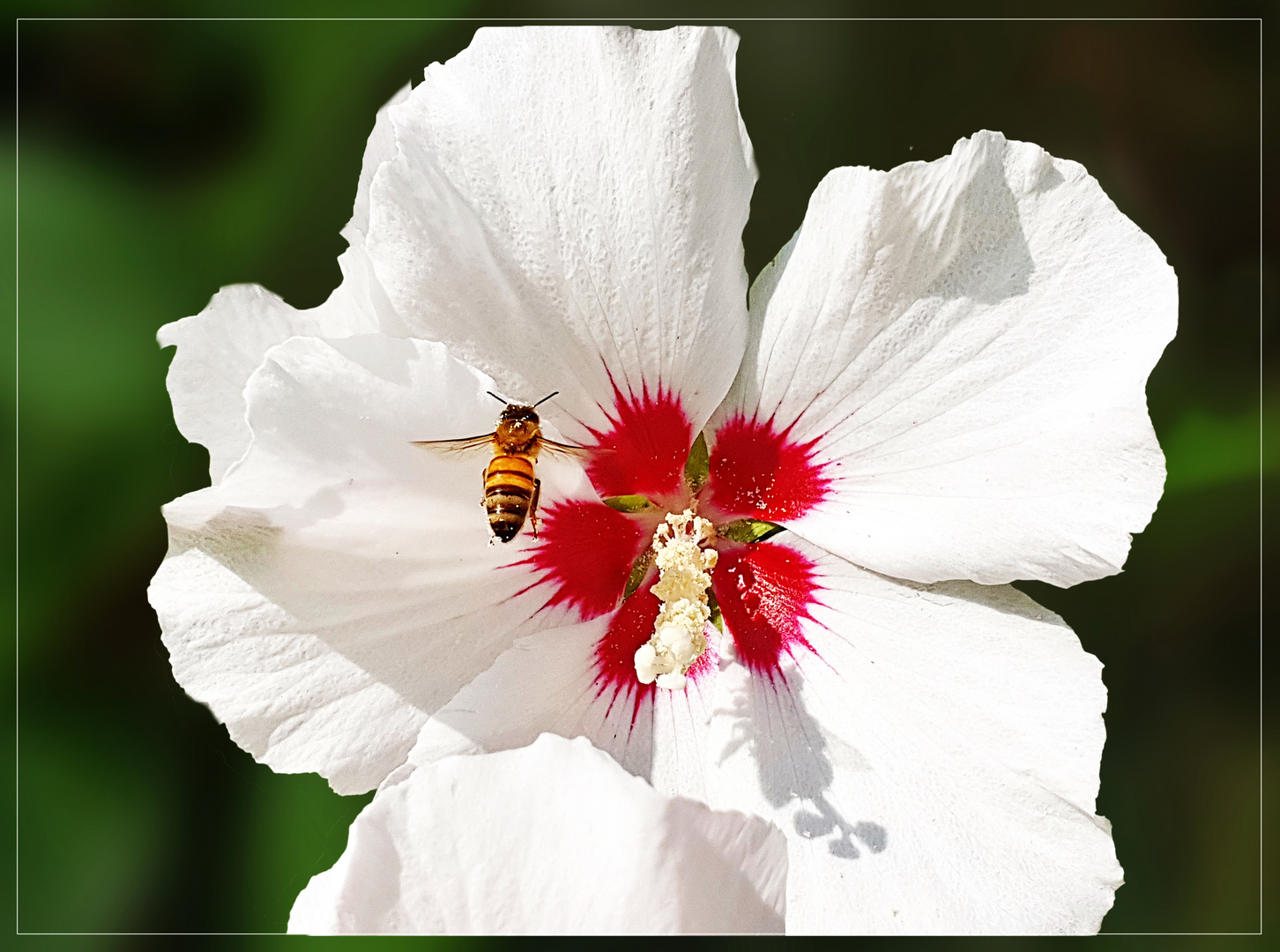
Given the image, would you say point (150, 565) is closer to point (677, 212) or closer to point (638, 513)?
point (638, 513)

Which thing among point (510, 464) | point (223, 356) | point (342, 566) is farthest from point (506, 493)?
point (223, 356)

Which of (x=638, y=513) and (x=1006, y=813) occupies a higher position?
(x=638, y=513)

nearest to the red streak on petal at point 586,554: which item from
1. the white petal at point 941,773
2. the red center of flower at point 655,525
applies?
the red center of flower at point 655,525

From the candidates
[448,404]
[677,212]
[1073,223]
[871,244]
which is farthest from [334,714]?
[1073,223]

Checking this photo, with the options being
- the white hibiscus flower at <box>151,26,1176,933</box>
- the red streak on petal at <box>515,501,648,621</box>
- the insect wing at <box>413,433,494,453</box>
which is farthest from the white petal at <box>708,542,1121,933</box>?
the insect wing at <box>413,433,494,453</box>

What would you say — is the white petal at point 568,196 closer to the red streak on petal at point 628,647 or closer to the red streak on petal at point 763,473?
the red streak on petal at point 763,473
